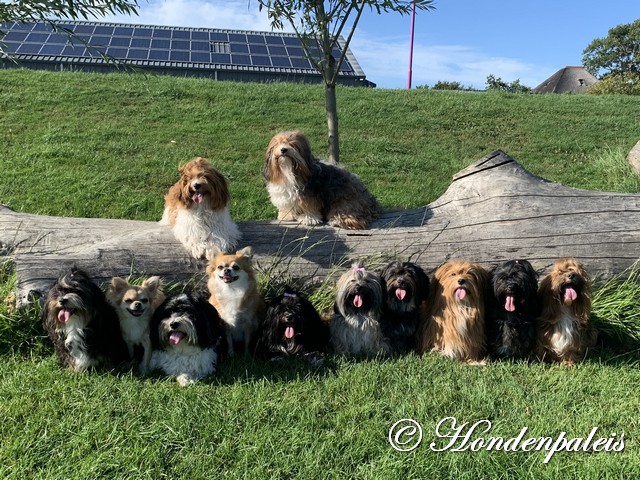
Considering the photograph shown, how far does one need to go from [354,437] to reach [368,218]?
283 centimetres

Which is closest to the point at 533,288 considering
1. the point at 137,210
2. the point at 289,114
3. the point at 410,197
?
the point at 410,197

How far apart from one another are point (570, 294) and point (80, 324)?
404 centimetres

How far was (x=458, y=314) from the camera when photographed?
4.47 meters

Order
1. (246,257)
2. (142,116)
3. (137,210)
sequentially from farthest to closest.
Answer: (142,116) < (137,210) < (246,257)

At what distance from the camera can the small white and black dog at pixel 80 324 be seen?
395 cm

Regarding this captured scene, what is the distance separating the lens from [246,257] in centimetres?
449

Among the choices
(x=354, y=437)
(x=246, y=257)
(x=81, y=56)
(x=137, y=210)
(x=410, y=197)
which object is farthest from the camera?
(x=81, y=56)

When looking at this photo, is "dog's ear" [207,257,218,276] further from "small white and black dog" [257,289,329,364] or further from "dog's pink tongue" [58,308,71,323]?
"dog's pink tongue" [58,308,71,323]

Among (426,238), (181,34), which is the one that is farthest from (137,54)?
(426,238)

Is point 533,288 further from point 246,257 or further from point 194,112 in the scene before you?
point 194,112

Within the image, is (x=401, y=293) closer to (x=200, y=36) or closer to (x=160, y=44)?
(x=160, y=44)

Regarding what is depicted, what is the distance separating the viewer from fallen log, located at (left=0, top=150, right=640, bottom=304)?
521cm

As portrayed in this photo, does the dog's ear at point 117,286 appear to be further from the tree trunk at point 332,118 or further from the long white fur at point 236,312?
the tree trunk at point 332,118

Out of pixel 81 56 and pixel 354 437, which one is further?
pixel 81 56
